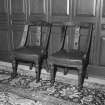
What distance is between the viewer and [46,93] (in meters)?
2.39

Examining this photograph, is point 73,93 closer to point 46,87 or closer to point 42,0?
point 46,87

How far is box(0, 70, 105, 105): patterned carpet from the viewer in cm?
216

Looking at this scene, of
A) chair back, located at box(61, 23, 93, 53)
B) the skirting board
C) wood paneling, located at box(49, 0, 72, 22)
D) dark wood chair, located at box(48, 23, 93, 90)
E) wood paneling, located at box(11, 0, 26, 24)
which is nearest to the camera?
dark wood chair, located at box(48, 23, 93, 90)

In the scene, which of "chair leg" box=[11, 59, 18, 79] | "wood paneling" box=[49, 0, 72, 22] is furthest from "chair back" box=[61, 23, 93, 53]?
"chair leg" box=[11, 59, 18, 79]

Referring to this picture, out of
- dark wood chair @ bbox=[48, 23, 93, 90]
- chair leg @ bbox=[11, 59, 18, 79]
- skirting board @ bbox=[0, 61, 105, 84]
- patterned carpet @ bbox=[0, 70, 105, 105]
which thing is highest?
dark wood chair @ bbox=[48, 23, 93, 90]

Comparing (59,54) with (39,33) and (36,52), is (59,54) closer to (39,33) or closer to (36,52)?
(36,52)

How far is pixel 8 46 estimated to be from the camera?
3.62 m

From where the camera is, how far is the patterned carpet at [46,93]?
2162 millimetres

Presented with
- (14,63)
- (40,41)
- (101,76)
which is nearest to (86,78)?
(101,76)

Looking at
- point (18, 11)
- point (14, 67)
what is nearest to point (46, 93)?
point (14, 67)

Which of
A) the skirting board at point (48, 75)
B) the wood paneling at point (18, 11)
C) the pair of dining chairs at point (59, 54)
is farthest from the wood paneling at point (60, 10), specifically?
the skirting board at point (48, 75)

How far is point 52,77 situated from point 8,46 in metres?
1.43

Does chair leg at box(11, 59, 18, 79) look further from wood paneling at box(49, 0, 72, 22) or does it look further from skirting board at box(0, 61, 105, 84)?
wood paneling at box(49, 0, 72, 22)

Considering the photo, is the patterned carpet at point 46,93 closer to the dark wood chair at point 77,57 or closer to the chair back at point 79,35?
the dark wood chair at point 77,57
